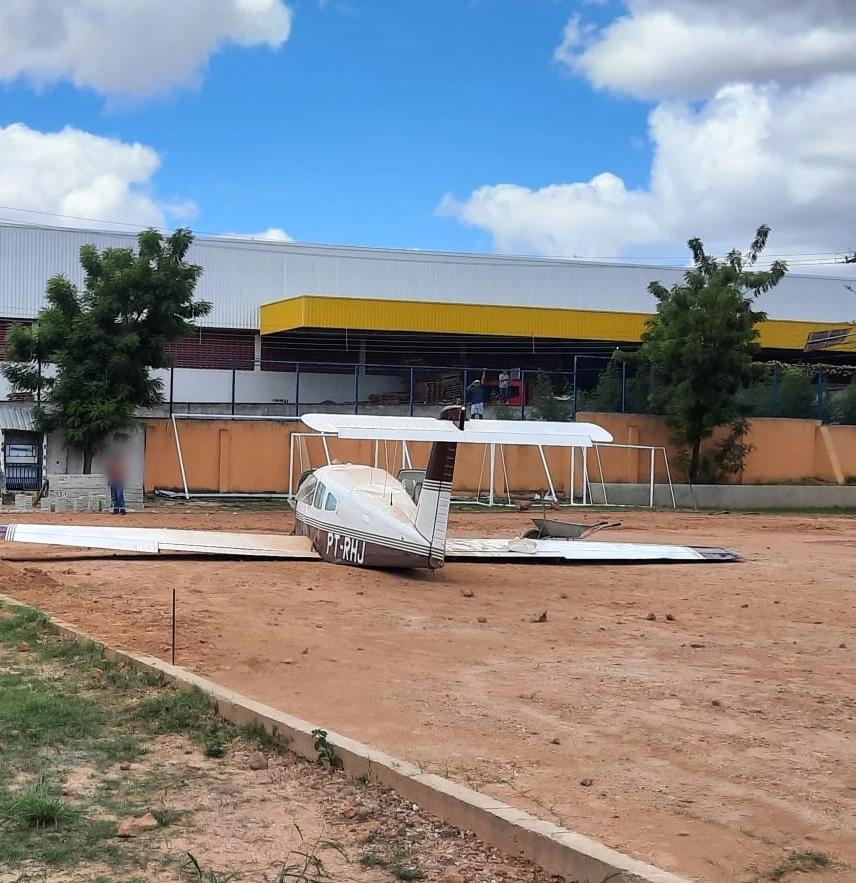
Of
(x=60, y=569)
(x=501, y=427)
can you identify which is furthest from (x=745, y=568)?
(x=60, y=569)

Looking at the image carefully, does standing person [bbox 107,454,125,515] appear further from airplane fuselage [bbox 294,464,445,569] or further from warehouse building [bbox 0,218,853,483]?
airplane fuselage [bbox 294,464,445,569]

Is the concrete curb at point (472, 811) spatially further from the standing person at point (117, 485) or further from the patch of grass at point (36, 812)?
the standing person at point (117, 485)

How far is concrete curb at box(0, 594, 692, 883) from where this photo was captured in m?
4.84

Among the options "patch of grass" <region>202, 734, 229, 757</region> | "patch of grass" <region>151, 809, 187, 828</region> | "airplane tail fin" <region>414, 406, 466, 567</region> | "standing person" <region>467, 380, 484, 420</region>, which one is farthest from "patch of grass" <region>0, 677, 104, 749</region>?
"standing person" <region>467, 380, 484, 420</region>

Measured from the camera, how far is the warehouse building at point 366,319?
41.7 metres

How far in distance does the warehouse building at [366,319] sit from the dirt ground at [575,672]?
18839mm

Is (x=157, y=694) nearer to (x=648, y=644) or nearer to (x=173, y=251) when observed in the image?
(x=648, y=644)

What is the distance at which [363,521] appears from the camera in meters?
16.3

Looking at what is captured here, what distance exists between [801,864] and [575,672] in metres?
4.75

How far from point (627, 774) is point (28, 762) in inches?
140

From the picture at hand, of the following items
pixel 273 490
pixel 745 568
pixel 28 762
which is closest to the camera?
pixel 28 762

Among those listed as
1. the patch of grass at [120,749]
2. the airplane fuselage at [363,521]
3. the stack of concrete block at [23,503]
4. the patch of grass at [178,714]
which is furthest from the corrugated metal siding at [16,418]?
the patch of grass at [120,749]

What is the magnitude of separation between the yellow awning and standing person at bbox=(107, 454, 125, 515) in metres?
15.8

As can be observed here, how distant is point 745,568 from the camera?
61.6ft
